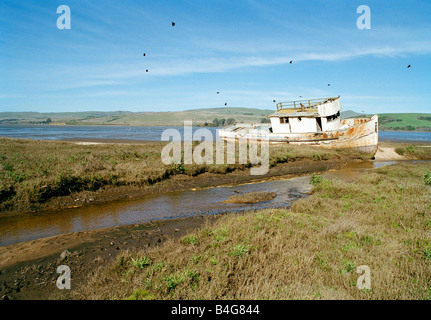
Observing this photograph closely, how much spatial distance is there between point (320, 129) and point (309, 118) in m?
2.01

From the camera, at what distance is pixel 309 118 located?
29578 mm

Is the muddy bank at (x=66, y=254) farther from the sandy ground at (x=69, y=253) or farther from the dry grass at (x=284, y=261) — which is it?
the dry grass at (x=284, y=261)

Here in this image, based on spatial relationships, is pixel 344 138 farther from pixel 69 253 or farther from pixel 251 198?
pixel 69 253

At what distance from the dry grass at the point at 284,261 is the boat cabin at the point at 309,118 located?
854 inches

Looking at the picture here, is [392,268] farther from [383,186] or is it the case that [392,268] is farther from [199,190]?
[199,190]

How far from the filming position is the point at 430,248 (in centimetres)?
610

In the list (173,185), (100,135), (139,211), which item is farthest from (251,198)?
(100,135)

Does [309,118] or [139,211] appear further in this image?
[309,118]

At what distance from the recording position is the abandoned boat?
88.5ft

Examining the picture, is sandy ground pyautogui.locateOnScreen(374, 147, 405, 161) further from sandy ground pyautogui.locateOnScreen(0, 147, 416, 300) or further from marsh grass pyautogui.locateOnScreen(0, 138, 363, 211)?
sandy ground pyautogui.locateOnScreen(0, 147, 416, 300)

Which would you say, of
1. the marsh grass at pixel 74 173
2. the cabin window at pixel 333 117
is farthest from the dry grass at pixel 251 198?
the cabin window at pixel 333 117

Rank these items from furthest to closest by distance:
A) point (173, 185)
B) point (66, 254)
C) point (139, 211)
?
point (173, 185)
point (139, 211)
point (66, 254)

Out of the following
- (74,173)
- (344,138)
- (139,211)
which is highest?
(344,138)
